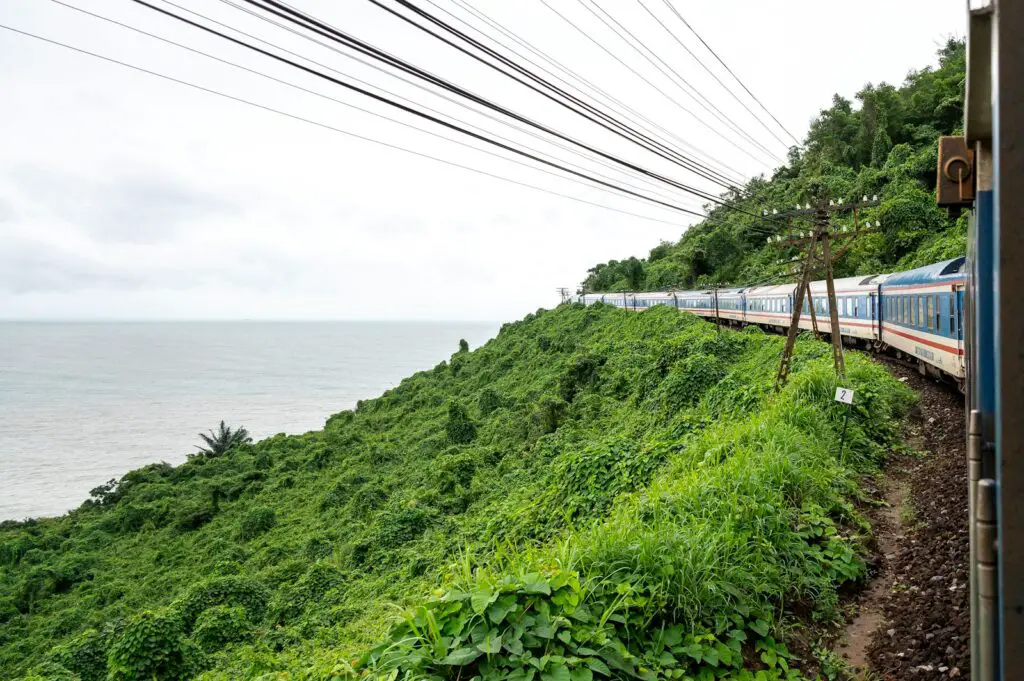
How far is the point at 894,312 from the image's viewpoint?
596 inches

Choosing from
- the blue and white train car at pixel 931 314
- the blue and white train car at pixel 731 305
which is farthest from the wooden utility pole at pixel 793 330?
the blue and white train car at pixel 731 305

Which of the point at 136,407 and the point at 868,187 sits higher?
the point at 868,187

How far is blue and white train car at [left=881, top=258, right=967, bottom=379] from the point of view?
10.3 meters

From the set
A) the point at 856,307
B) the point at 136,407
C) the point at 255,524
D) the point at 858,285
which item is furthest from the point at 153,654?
the point at 136,407

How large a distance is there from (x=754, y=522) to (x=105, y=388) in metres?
115

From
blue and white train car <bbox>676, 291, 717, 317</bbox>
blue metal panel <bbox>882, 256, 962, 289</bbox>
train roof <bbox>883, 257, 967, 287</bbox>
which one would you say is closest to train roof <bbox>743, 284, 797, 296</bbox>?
blue and white train car <bbox>676, 291, 717, 317</bbox>

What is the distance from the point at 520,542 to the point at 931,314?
29.8 ft

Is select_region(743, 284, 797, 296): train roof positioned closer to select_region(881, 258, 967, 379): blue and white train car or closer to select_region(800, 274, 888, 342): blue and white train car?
select_region(800, 274, 888, 342): blue and white train car

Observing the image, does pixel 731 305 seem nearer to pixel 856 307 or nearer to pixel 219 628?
pixel 856 307

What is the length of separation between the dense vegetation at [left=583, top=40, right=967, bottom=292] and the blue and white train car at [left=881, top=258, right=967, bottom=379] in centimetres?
1390

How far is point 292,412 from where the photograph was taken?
238 ft

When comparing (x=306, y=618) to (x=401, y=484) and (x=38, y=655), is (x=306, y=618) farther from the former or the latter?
(x=38, y=655)

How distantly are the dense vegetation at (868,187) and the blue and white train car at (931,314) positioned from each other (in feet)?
45.6

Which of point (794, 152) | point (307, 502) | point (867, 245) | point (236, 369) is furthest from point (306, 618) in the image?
point (236, 369)
